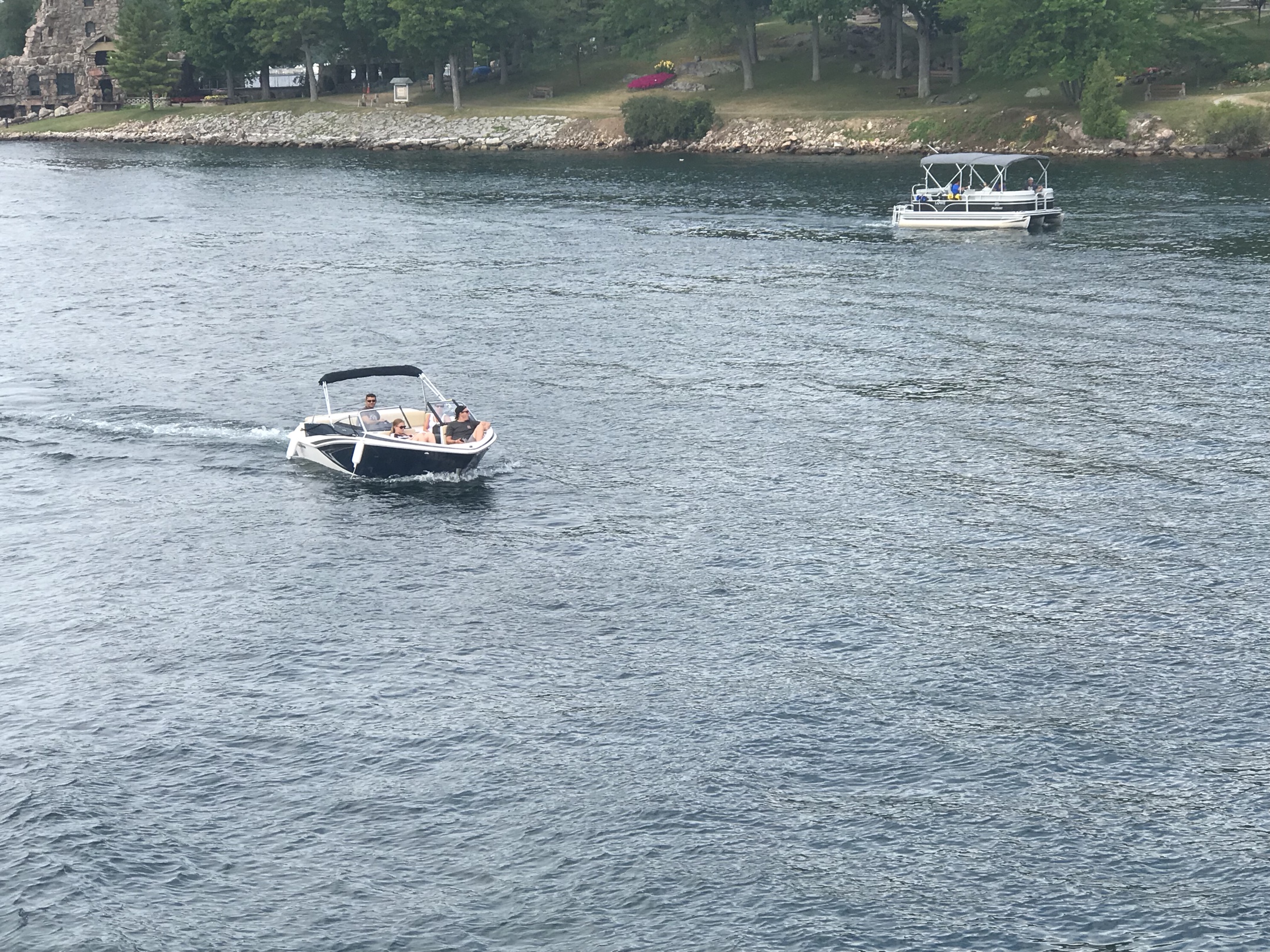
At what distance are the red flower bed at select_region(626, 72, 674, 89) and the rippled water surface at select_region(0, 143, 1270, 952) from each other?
9488cm

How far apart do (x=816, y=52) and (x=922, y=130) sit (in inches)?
982

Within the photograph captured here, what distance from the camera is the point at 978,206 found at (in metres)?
109

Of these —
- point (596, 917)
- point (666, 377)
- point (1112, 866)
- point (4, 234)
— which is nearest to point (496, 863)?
point (596, 917)

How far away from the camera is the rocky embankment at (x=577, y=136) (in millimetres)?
135375

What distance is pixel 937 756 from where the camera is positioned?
115ft

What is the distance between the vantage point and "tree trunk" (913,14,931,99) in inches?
5930

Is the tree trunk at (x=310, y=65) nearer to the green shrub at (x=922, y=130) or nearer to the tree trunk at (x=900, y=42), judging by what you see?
the tree trunk at (x=900, y=42)

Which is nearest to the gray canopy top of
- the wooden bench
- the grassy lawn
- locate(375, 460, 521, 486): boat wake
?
the grassy lawn

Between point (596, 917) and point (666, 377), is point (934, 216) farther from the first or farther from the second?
point (596, 917)

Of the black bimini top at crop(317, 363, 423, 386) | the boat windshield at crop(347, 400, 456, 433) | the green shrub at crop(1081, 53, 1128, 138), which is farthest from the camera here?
the green shrub at crop(1081, 53, 1128, 138)

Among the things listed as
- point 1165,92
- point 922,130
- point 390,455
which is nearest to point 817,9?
point 922,130

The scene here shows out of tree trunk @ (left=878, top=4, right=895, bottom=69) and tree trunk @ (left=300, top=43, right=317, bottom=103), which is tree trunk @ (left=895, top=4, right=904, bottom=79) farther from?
tree trunk @ (left=300, top=43, right=317, bottom=103)

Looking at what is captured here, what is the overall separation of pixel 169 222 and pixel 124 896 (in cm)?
10029

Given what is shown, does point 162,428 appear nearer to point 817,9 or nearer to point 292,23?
point 817,9
